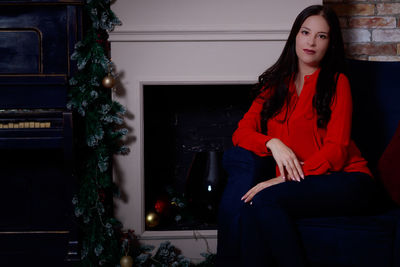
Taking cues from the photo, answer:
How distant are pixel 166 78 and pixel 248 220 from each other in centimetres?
106

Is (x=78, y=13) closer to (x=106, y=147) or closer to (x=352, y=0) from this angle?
(x=106, y=147)

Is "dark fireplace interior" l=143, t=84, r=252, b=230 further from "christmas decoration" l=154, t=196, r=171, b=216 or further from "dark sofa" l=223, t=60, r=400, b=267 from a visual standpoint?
"dark sofa" l=223, t=60, r=400, b=267

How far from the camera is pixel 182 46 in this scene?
2119 mm

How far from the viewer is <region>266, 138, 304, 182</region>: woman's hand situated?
57.5 inches

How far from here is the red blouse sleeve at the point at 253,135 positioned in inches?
63.9

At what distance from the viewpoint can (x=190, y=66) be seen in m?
2.13

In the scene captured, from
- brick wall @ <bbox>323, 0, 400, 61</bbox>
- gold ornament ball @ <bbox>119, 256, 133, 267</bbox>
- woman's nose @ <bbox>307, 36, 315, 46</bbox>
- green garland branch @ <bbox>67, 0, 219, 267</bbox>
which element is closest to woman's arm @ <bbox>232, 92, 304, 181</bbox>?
woman's nose @ <bbox>307, 36, 315, 46</bbox>

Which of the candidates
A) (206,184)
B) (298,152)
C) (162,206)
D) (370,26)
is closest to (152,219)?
(162,206)

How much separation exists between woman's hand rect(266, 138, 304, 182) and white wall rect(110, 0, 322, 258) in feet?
2.27

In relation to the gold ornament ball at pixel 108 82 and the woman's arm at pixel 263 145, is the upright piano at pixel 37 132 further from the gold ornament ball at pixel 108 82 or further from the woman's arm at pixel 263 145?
Result: the woman's arm at pixel 263 145

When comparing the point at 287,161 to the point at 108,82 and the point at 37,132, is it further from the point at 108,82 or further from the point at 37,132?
the point at 37,132

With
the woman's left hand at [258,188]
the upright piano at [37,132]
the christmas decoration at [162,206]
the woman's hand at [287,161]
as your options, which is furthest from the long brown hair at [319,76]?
the upright piano at [37,132]

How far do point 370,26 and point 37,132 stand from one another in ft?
6.58

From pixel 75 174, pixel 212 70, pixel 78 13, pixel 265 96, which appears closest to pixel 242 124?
pixel 265 96
